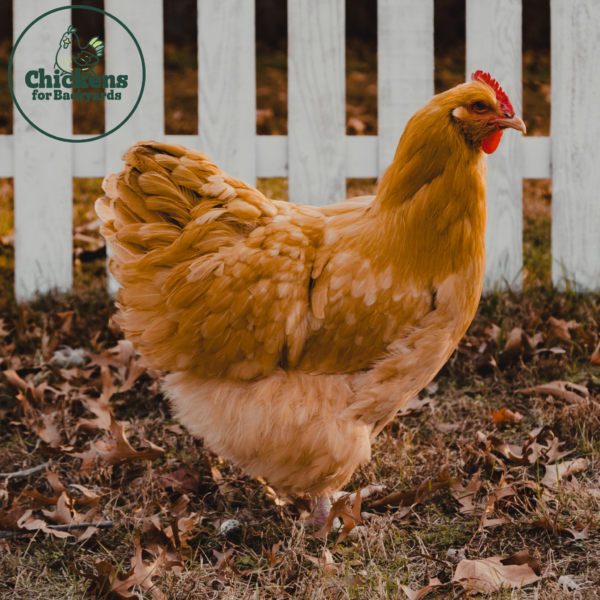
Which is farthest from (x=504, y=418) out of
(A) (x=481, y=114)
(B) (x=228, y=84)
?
(B) (x=228, y=84)

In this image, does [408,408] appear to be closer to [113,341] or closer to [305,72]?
[113,341]

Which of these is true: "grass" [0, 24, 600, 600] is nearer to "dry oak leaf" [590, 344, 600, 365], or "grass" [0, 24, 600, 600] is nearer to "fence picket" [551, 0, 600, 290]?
"dry oak leaf" [590, 344, 600, 365]

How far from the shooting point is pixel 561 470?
2248 millimetres

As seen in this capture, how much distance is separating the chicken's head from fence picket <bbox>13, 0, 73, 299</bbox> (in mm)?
2565

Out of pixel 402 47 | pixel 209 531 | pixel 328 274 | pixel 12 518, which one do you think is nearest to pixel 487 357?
pixel 328 274

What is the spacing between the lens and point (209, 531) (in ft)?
6.79

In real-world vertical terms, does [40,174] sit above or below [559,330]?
above

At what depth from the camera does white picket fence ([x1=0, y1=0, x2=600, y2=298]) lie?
354 cm

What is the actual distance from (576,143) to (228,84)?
6.98 feet

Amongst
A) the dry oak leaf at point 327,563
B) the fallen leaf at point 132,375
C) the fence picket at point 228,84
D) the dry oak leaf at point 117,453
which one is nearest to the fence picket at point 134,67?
the fence picket at point 228,84

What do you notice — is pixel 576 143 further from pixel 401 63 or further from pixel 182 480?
pixel 182 480

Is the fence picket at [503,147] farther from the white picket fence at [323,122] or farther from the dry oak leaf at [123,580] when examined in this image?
the dry oak leaf at [123,580]

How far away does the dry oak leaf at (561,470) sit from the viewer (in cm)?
218

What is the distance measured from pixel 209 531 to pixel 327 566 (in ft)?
1.51
